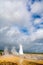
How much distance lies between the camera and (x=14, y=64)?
1353 inches

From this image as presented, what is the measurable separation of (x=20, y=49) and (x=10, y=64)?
58.8 meters

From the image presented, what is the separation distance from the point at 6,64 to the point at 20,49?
192 feet

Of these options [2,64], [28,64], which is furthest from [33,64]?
[2,64]

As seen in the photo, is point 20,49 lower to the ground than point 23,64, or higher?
higher

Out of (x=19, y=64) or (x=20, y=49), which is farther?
(x=20, y=49)

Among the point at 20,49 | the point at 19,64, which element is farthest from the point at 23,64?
the point at 20,49

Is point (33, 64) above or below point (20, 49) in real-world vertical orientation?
below

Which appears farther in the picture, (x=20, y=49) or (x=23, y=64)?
(x=20, y=49)

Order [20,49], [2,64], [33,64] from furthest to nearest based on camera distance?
[20,49]
[2,64]
[33,64]

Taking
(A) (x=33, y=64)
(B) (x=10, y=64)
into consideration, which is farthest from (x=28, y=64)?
(B) (x=10, y=64)

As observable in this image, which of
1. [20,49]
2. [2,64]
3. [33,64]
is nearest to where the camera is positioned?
[33,64]

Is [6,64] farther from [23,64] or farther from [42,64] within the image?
[42,64]

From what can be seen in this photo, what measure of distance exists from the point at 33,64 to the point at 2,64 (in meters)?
5.84

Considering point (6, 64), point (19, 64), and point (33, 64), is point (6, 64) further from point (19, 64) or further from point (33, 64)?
point (33, 64)
